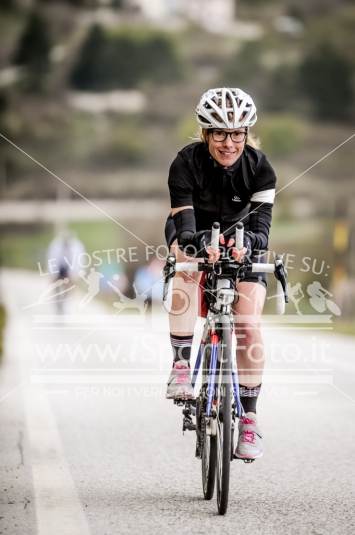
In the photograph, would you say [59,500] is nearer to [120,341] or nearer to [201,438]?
[201,438]

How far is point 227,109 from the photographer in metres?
5.94

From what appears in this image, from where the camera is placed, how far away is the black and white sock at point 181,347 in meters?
Answer: 6.45

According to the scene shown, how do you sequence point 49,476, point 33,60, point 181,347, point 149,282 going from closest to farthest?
1. point 49,476
2. point 181,347
3. point 149,282
4. point 33,60

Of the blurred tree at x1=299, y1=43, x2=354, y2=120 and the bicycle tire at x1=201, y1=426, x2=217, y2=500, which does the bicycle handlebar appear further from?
the blurred tree at x1=299, y1=43, x2=354, y2=120

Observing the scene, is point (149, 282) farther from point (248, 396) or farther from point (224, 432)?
point (224, 432)

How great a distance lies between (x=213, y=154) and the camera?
20.0ft

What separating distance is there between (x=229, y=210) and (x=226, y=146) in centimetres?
40

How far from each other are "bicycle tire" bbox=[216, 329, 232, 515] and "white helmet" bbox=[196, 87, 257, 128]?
1088mm

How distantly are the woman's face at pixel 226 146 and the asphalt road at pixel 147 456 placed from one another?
66.1 inches

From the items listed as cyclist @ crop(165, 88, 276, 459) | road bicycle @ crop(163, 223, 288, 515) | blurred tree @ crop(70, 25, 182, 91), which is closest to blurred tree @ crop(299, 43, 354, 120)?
blurred tree @ crop(70, 25, 182, 91)

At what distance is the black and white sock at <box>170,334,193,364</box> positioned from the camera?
6445mm

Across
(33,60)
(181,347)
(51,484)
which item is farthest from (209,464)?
(33,60)

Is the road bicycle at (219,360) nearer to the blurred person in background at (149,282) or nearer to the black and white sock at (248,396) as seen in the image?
the black and white sock at (248,396)

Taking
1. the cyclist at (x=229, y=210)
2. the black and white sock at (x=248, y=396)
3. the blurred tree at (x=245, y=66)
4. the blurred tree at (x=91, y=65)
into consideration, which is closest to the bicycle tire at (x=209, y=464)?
the cyclist at (x=229, y=210)
